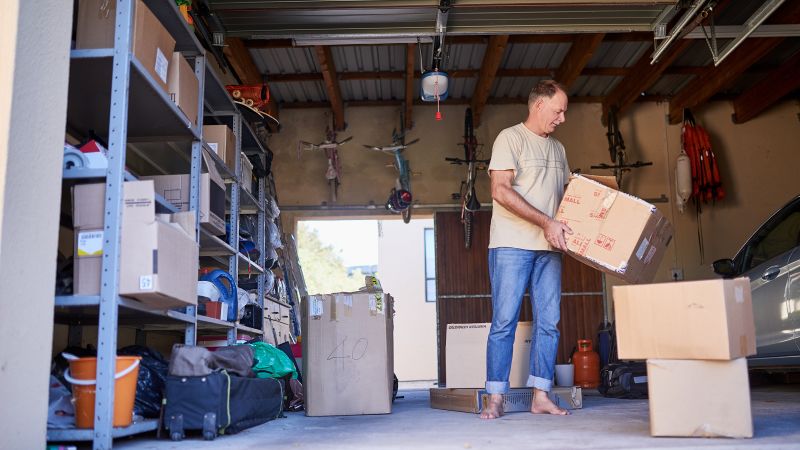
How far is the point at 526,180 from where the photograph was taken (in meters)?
3.86

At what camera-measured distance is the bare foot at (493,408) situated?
3676 millimetres

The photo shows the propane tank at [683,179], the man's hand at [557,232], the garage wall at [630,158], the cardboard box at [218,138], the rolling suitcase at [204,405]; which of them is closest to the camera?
the rolling suitcase at [204,405]

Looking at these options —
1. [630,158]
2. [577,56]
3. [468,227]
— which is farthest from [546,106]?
[630,158]

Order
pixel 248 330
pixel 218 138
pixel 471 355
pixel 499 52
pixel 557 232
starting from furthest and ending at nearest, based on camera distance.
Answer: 1. pixel 499 52
2. pixel 248 330
3. pixel 218 138
4. pixel 471 355
5. pixel 557 232

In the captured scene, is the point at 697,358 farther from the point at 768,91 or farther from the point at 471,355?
the point at 768,91

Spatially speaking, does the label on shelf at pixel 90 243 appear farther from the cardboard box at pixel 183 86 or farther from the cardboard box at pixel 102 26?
the cardboard box at pixel 183 86

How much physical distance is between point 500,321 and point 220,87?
2393 mm

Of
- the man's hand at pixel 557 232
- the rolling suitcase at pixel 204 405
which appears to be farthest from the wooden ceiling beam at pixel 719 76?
the rolling suitcase at pixel 204 405

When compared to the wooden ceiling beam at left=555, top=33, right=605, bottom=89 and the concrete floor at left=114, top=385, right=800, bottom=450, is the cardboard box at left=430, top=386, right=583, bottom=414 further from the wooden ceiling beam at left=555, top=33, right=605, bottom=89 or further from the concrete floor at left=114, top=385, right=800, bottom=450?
the wooden ceiling beam at left=555, top=33, right=605, bottom=89

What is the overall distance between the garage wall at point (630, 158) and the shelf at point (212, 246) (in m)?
3.54

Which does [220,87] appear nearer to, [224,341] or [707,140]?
[224,341]

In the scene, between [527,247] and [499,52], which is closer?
[527,247]

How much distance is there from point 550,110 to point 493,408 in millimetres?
1507

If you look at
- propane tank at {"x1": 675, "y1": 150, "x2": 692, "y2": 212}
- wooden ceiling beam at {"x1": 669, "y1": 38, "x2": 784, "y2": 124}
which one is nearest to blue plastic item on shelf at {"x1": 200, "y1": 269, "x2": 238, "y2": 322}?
wooden ceiling beam at {"x1": 669, "y1": 38, "x2": 784, "y2": 124}
